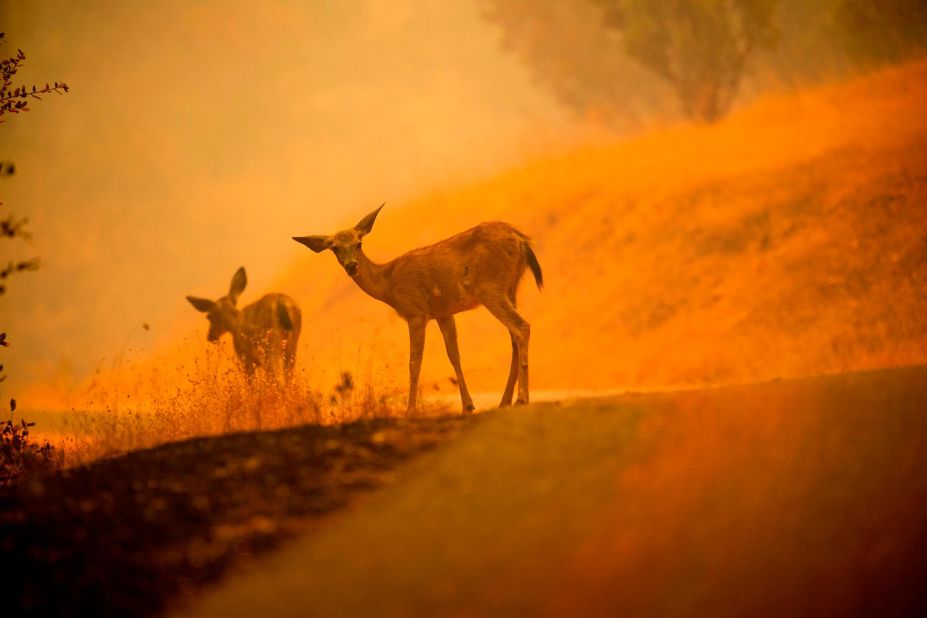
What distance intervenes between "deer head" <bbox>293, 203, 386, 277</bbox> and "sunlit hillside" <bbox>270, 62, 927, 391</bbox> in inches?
99.4

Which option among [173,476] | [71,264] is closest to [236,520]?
[173,476]

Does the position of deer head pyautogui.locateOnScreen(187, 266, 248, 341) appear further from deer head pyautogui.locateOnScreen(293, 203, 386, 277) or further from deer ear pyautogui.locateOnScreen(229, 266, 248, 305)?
deer head pyautogui.locateOnScreen(293, 203, 386, 277)

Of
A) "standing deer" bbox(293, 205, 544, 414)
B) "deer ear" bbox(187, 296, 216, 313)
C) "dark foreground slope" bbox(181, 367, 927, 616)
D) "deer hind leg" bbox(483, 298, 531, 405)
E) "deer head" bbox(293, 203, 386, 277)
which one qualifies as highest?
"deer ear" bbox(187, 296, 216, 313)

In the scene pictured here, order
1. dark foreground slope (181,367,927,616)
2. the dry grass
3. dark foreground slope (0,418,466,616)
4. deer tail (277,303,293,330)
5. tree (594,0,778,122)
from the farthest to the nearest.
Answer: tree (594,0,778,122) < deer tail (277,303,293,330) < the dry grass < dark foreground slope (0,418,466,616) < dark foreground slope (181,367,927,616)

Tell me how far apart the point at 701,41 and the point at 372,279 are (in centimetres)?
1763

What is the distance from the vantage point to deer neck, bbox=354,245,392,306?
867 cm

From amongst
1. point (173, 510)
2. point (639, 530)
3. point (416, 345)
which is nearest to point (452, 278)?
point (416, 345)

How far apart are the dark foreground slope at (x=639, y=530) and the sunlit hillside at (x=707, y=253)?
6035 mm

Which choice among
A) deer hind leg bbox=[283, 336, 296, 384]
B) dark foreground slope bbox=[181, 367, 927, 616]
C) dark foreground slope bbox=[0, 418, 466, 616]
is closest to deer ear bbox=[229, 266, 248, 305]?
deer hind leg bbox=[283, 336, 296, 384]

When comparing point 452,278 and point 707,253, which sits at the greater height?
point 707,253

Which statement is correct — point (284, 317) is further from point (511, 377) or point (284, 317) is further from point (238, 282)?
point (511, 377)

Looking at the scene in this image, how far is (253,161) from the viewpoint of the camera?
91.6ft

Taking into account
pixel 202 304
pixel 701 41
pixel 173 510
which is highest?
pixel 701 41

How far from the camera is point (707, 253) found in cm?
1612
